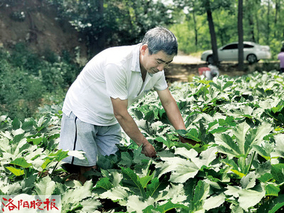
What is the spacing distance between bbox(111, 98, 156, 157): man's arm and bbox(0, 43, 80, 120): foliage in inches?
218

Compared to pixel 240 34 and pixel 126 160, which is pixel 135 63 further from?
pixel 240 34

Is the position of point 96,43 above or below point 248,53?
above

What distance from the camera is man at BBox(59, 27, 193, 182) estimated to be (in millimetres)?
2361

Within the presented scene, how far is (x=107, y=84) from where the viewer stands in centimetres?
246

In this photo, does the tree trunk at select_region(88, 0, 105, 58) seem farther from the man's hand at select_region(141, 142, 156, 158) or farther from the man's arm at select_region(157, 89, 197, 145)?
the man's hand at select_region(141, 142, 156, 158)

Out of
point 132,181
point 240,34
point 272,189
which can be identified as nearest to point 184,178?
point 132,181

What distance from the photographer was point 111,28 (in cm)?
1561

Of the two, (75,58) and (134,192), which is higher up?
(75,58)

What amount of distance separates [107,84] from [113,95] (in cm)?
11

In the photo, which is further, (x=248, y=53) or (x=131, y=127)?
(x=248, y=53)

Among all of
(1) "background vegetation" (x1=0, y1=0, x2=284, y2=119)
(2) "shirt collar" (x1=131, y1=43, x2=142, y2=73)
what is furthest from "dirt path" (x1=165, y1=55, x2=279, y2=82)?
(2) "shirt collar" (x1=131, y1=43, x2=142, y2=73)

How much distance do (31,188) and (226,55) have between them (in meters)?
21.4

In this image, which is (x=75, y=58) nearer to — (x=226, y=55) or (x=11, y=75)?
(x=11, y=75)

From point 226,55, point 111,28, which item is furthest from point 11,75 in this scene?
point 226,55
